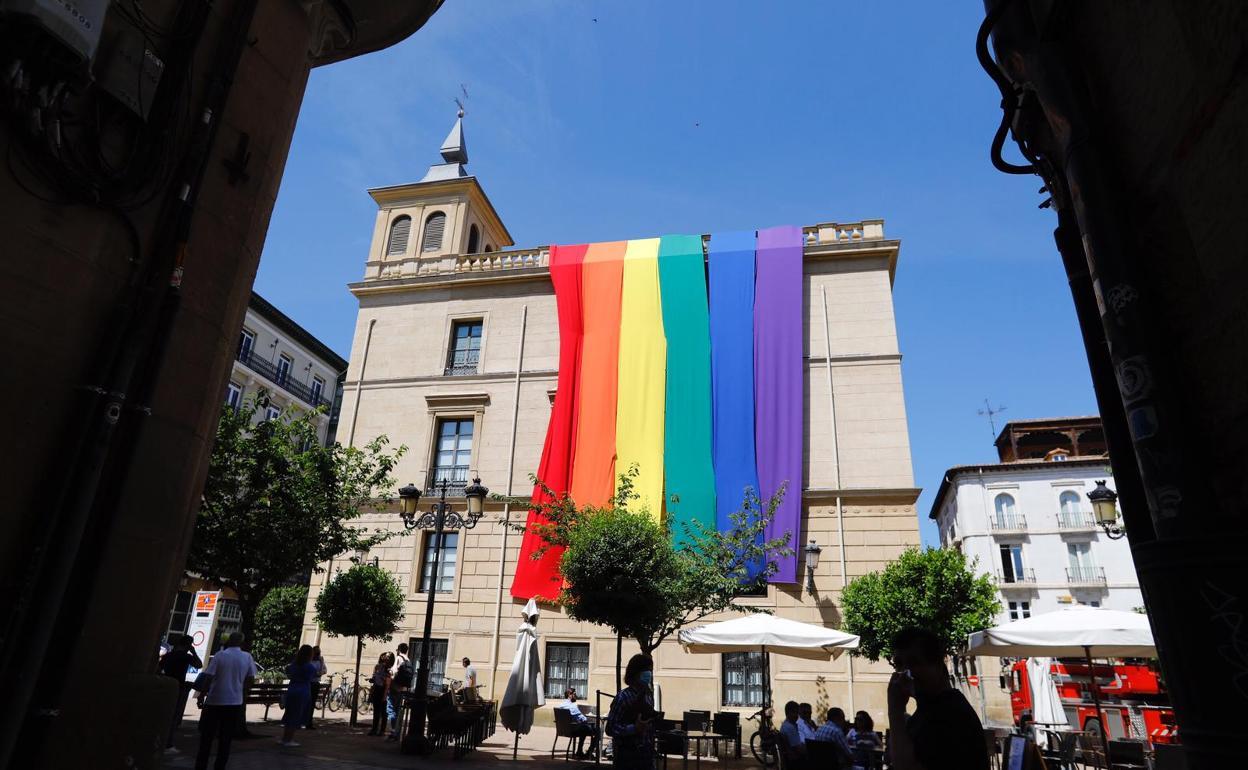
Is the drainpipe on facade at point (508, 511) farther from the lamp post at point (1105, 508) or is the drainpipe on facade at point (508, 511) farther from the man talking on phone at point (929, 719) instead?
the man talking on phone at point (929, 719)

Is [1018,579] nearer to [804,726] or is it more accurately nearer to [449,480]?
[449,480]

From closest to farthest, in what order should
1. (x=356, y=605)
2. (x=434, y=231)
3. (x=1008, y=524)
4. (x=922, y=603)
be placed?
(x=922, y=603)
(x=356, y=605)
(x=434, y=231)
(x=1008, y=524)

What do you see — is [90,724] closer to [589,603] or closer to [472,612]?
[589,603]

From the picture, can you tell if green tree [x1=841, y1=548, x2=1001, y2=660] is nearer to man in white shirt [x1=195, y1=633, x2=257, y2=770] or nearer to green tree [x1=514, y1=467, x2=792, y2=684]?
green tree [x1=514, y1=467, x2=792, y2=684]

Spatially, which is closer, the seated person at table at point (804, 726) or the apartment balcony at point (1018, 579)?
the seated person at table at point (804, 726)

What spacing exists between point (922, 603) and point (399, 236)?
21.9 meters

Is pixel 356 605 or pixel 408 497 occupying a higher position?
pixel 408 497

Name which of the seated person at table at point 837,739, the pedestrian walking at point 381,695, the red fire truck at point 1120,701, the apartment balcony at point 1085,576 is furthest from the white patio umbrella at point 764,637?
the apartment balcony at point 1085,576

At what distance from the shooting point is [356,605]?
16281 millimetres

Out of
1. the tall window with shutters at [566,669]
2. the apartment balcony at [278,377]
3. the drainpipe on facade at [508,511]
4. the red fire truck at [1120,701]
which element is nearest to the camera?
the red fire truck at [1120,701]

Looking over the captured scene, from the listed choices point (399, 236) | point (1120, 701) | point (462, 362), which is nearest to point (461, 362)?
point (462, 362)

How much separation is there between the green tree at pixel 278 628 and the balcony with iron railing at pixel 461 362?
1330 cm

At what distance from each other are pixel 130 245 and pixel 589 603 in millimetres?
9884

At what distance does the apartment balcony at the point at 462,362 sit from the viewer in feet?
77.1
